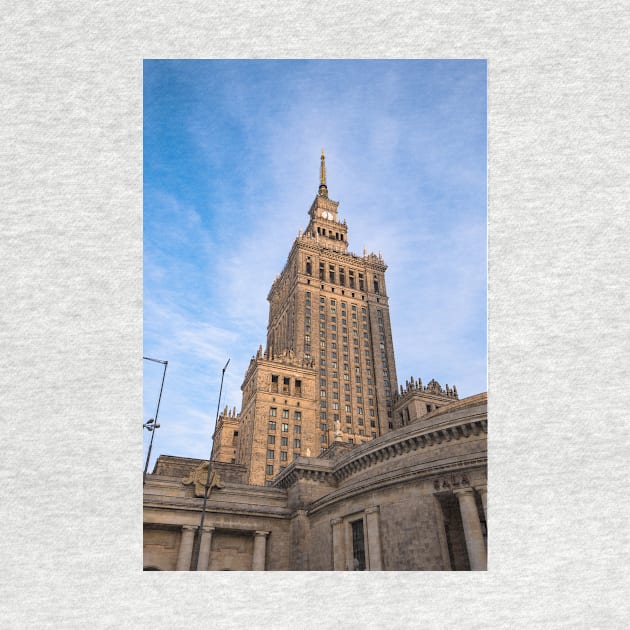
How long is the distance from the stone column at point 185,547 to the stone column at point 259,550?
436 cm

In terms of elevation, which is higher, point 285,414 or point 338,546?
point 285,414

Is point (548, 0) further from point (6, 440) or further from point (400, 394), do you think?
point (400, 394)

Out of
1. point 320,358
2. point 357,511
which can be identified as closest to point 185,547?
point 357,511

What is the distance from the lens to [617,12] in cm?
1905

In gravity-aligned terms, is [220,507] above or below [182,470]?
below

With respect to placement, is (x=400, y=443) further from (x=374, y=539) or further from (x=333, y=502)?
(x=374, y=539)

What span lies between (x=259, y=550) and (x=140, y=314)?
2135cm

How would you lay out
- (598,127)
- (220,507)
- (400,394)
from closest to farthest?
(598,127)
(220,507)
(400,394)

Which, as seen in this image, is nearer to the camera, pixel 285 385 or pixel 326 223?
pixel 285 385

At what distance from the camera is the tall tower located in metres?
69.2

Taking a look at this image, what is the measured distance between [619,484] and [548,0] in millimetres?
19351

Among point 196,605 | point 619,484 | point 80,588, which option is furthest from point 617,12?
point 80,588

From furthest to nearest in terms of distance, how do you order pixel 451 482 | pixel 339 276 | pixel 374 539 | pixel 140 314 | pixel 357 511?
pixel 339 276 → pixel 357 511 → pixel 374 539 → pixel 451 482 → pixel 140 314

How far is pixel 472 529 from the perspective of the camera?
21641 millimetres
